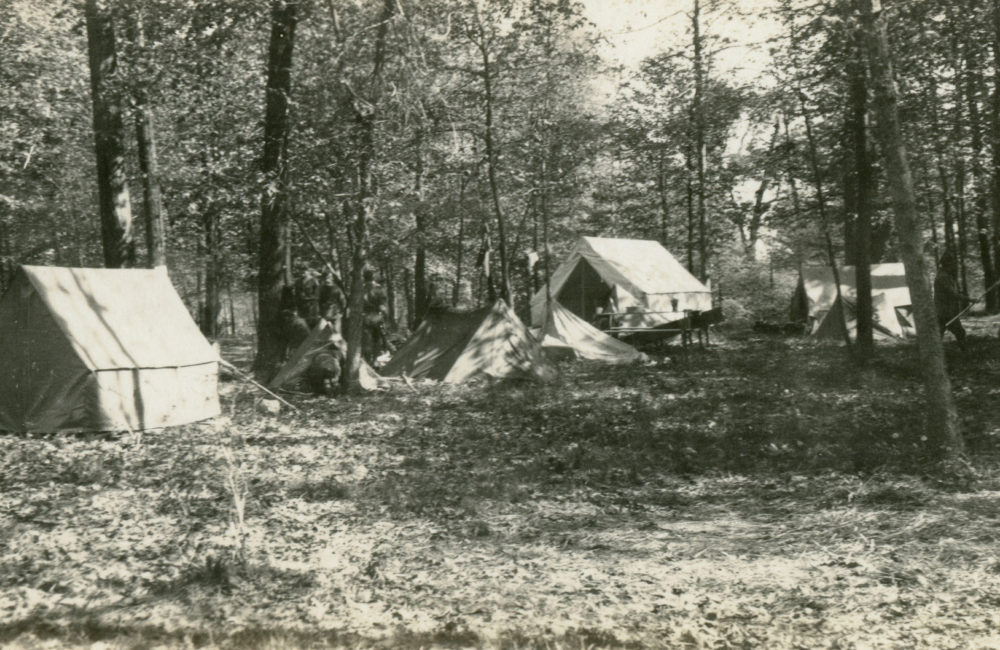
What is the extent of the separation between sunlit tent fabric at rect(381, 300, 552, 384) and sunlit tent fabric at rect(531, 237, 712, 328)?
19.5 feet

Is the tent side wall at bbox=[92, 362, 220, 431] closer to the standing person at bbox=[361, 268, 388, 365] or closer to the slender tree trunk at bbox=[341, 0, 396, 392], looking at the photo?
the slender tree trunk at bbox=[341, 0, 396, 392]

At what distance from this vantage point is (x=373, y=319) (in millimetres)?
16844

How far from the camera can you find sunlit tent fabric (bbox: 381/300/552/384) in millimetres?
14844

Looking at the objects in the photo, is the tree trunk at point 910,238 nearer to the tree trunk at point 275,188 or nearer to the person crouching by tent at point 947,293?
the person crouching by tent at point 947,293

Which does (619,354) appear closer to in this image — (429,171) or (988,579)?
(429,171)

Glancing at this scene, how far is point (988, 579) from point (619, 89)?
26.9m

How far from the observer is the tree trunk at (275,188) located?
42.6 feet

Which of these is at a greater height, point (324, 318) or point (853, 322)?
point (324, 318)

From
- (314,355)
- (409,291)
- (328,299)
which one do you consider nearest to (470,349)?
(314,355)

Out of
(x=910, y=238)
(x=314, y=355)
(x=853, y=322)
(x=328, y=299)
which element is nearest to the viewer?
(x=910, y=238)

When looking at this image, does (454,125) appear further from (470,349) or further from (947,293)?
(947,293)

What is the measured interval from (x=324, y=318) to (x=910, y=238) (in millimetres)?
9689

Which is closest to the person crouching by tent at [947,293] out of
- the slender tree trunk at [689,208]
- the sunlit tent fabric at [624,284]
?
the sunlit tent fabric at [624,284]

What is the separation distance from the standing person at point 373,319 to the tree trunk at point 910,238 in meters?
9.93
